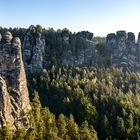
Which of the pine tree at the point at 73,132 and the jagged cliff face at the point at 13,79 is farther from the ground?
the jagged cliff face at the point at 13,79

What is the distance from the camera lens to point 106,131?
155125 millimetres

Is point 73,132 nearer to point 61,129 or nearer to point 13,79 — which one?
point 61,129

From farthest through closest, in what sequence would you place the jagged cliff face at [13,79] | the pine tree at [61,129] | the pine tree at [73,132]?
the pine tree at [73,132]
the pine tree at [61,129]
the jagged cliff face at [13,79]

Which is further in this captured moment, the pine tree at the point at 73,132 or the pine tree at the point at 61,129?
the pine tree at the point at 73,132

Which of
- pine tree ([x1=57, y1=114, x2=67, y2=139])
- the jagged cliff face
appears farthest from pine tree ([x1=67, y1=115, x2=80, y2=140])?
the jagged cliff face

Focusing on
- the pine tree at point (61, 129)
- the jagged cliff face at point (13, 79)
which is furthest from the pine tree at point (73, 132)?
the jagged cliff face at point (13, 79)

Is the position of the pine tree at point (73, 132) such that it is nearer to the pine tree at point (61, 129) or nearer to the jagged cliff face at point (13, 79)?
the pine tree at point (61, 129)

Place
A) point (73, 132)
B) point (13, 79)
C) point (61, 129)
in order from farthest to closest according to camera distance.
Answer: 1. point (73, 132)
2. point (61, 129)
3. point (13, 79)

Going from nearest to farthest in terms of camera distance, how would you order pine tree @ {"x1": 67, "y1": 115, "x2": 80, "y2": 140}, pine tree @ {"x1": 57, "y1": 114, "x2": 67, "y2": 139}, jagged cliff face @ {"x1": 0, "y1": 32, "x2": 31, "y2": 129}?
jagged cliff face @ {"x1": 0, "y1": 32, "x2": 31, "y2": 129}, pine tree @ {"x1": 57, "y1": 114, "x2": 67, "y2": 139}, pine tree @ {"x1": 67, "y1": 115, "x2": 80, "y2": 140}

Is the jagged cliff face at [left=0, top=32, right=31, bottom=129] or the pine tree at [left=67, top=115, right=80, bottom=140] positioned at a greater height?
the jagged cliff face at [left=0, top=32, right=31, bottom=129]

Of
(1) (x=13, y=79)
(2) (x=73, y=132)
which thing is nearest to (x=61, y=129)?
(2) (x=73, y=132)

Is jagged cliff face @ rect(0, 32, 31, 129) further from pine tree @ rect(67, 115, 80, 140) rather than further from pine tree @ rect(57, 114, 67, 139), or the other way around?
pine tree @ rect(67, 115, 80, 140)

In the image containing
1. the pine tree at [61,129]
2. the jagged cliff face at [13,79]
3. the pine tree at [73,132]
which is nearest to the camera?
the jagged cliff face at [13,79]

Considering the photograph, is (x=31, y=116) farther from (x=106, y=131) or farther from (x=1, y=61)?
(x=106, y=131)
